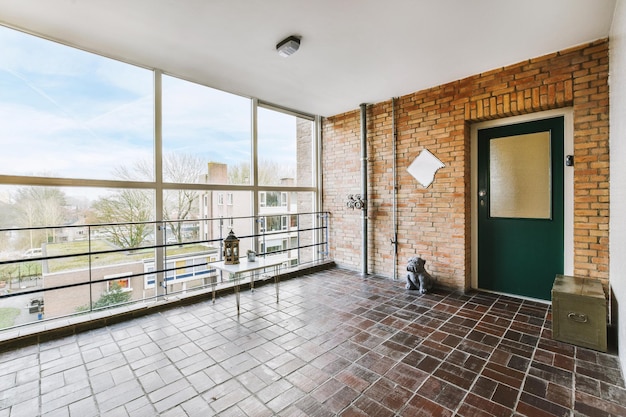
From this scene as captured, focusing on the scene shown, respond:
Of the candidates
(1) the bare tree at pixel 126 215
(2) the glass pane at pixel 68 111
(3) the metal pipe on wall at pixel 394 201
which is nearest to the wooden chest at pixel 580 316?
(3) the metal pipe on wall at pixel 394 201

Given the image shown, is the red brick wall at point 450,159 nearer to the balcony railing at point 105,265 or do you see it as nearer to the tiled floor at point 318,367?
the tiled floor at point 318,367

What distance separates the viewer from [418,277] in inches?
156

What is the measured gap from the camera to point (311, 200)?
18.5 feet

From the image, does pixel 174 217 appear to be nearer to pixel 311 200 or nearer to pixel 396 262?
pixel 311 200

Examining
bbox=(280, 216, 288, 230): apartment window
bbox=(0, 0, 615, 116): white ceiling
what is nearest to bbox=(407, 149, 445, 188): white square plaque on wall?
bbox=(0, 0, 615, 116): white ceiling

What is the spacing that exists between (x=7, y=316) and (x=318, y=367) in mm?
2934

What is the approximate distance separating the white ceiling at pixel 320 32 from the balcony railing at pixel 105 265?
190cm

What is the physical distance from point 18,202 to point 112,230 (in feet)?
2.66

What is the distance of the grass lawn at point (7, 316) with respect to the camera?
270cm

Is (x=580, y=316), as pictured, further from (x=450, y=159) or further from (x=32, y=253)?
(x=32, y=253)

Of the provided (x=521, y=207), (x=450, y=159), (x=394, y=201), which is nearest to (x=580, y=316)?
(x=521, y=207)

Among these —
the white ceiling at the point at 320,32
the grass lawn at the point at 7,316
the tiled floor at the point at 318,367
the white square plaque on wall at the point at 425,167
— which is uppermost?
the white ceiling at the point at 320,32

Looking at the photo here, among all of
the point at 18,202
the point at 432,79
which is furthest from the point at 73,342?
the point at 432,79

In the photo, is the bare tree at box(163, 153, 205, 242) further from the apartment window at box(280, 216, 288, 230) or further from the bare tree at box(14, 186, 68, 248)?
the apartment window at box(280, 216, 288, 230)
